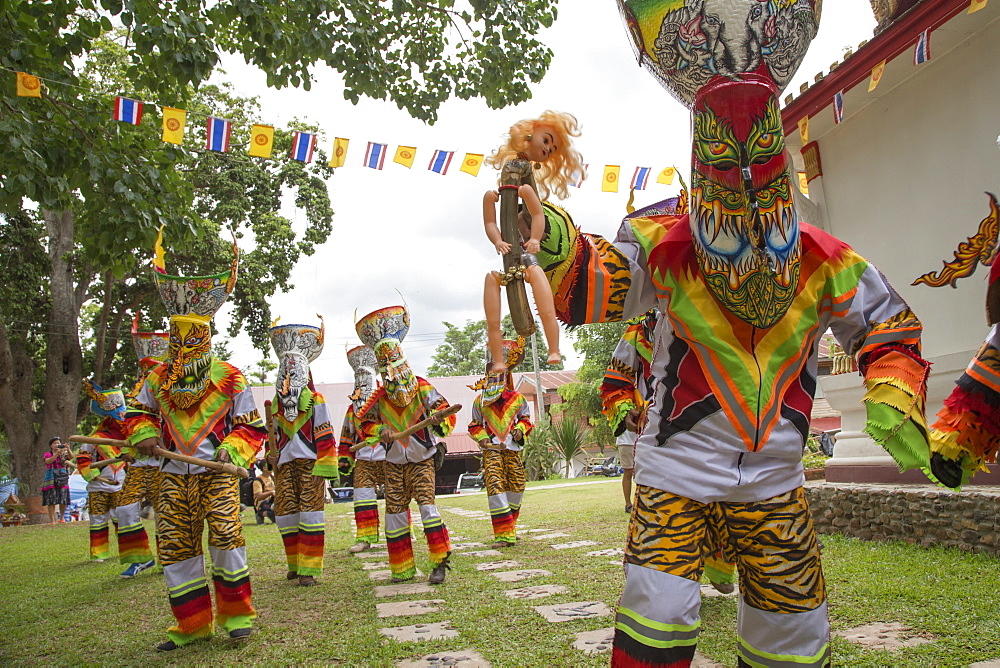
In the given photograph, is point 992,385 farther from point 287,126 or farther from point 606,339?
point 606,339

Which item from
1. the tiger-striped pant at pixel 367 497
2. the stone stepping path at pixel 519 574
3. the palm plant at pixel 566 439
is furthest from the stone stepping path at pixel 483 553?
the palm plant at pixel 566 439

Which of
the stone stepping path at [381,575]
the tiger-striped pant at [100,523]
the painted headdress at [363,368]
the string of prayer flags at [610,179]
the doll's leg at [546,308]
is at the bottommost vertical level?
the stone stepping path at [381,575]

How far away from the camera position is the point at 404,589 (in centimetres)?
612

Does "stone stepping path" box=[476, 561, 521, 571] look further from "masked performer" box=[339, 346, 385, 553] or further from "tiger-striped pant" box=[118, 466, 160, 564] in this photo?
"tiger-striped pant" box=[118, 466, 160, 564]

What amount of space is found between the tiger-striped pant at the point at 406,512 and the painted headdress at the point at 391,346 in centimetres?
64

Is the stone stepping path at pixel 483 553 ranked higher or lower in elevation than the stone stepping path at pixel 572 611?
lower

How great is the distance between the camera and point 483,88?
6.96 m

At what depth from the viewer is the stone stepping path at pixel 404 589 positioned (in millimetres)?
5934

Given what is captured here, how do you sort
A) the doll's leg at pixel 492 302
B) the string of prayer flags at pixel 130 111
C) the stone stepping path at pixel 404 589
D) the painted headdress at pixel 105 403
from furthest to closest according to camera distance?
the painted headdress at pixel 105 403
the string of prayer flags at pixel 130 111
the stone stepping path at pixel 404 589
the doll's leg at pixel 492 302

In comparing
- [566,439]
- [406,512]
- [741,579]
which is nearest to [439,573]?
[406,512]

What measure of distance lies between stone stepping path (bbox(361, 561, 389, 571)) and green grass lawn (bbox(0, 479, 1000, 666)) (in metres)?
0.11

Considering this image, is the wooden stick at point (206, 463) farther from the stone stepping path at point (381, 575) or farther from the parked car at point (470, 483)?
the parked car at point (470, 483)

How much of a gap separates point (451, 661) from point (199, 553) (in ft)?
5.97

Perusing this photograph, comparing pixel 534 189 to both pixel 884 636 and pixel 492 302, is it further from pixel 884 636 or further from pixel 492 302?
pixel 884 636
